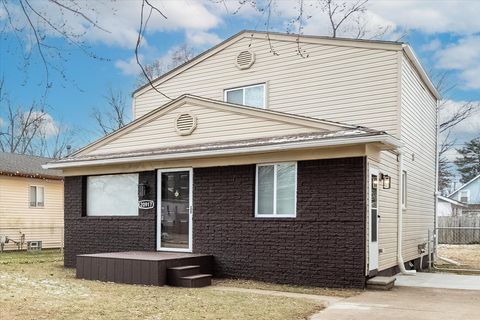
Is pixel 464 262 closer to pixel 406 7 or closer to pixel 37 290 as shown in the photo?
pixel 406 7

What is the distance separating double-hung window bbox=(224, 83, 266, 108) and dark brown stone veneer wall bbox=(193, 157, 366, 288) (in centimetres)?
376

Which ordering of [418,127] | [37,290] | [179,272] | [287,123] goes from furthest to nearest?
[418,127], [287,123], [179,272], [37,290]

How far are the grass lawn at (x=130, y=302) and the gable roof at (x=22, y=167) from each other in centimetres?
1182

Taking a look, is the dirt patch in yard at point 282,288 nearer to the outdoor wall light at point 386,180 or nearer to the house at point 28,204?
the outdoor wall light at point 386,180

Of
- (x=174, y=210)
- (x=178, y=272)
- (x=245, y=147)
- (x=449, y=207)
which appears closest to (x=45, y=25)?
(x=245, y=147)

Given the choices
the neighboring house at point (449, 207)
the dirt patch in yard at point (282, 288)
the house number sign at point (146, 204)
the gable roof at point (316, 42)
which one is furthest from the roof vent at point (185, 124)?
the neighboring house at point (449, 207)

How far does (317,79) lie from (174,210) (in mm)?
4948

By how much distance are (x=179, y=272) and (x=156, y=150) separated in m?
3.32

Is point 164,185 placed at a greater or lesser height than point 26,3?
lesser

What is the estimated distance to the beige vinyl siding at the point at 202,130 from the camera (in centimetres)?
1095

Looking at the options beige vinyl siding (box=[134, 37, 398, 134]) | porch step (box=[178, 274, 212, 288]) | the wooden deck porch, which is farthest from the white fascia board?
porch step (box=[178, 274, 212, 288])

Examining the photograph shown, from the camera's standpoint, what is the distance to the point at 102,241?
12.8 metres

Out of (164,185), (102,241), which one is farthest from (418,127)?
(102,241)

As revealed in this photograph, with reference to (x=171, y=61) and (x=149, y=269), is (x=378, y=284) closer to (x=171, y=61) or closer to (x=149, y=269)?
(x=149, y=269)
